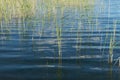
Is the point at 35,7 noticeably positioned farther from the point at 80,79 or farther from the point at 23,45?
the point at 80,79

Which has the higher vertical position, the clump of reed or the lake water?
the clump of reed

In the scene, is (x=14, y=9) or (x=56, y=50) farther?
(x=14, y=9)

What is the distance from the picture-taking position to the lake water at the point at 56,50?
25.3 ft

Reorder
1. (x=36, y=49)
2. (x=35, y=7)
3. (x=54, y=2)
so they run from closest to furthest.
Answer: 1. (x=36, y=49)
2. (x=35, y=7)
3. (x=54, y=2)

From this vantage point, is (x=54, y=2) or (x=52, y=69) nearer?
(x=52, y=69)

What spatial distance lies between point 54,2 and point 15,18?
409 centimetres

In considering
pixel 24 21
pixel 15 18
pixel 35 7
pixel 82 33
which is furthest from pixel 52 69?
pixel 35 7

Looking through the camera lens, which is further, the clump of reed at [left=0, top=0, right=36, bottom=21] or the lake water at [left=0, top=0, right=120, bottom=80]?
the clump of reed at [left=0, top=0, right=36, bottom=21]

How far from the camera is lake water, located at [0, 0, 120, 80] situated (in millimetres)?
7698

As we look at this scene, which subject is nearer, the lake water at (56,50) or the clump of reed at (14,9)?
the lake water at (56,50)

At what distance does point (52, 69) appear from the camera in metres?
8.03

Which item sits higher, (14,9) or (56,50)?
(14,9)

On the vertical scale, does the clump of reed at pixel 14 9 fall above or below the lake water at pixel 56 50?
above

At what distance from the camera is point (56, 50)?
390 inches
